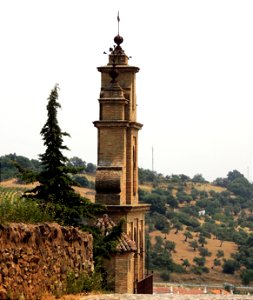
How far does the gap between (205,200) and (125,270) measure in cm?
11418

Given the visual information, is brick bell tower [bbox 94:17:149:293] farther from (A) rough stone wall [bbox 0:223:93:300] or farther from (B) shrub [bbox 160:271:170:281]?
(B) shrub [bbox 160:271:170:281]

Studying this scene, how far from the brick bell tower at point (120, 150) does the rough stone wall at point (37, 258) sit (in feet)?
53.9

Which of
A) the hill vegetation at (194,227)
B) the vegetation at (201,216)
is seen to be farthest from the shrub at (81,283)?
the vegetation at (201,216)

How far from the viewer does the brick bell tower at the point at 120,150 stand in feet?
110

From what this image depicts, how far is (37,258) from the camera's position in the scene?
13453mm

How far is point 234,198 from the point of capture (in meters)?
160

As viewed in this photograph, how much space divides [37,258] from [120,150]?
69.5ft

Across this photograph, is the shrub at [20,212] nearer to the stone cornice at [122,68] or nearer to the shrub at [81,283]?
Result: the shrub at [81,283]

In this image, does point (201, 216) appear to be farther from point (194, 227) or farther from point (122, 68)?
point (122, 68)

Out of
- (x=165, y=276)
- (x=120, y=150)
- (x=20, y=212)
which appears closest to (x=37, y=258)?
(x=20, y=212)

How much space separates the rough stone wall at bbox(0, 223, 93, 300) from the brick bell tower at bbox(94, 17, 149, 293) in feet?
53.9

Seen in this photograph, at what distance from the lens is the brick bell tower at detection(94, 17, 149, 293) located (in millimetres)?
33562

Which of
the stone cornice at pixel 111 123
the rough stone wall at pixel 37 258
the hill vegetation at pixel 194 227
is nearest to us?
the rough stone wall at pixel 37 258

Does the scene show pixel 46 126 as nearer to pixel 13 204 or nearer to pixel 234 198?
pixel 13 204
